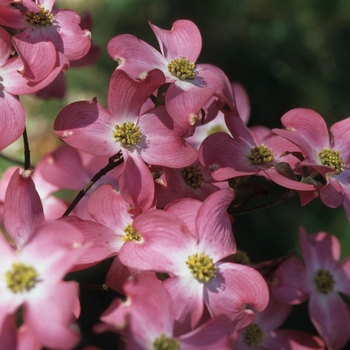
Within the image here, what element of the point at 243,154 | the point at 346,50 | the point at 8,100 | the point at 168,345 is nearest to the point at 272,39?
the point at 346,50

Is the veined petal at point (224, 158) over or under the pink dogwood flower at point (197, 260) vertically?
over

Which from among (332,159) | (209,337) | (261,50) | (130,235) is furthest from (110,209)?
(261,50)

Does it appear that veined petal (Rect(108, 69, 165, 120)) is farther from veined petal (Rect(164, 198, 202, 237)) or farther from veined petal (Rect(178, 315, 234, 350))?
veined petal (Rect(178, 315, 234, 350))

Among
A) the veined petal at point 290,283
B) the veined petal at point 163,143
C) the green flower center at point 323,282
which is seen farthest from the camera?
the green flower center at point 323,282

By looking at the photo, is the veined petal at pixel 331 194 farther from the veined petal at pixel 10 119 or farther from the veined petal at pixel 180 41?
the veined petal at pixel 10 119

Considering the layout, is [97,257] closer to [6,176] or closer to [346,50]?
[6,176]

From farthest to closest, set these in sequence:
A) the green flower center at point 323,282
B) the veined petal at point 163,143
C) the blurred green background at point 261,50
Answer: the blurred green background at point 261,50 → the green flower center at point 323,282 → the veined petal at point 163,143

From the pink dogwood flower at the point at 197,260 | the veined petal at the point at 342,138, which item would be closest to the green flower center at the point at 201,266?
the pink dogwood flower at the point at 197,260
